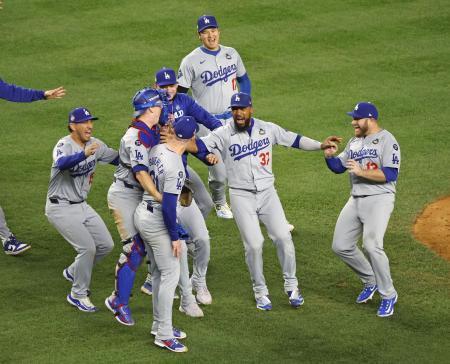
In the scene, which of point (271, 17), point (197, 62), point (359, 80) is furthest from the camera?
point (271, 17)

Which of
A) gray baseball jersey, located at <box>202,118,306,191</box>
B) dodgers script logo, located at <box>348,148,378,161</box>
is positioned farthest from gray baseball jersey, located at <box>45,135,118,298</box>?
dodgers script logo, located at <box>348,148,378,161</box>

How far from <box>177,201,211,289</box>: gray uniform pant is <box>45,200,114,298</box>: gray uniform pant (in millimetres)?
754

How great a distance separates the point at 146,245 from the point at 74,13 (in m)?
10.1

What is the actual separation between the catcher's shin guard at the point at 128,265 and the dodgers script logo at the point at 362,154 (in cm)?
216

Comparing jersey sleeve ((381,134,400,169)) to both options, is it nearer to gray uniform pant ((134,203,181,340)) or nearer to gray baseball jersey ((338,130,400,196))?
gray baseball jersey ((338,130,400,196))

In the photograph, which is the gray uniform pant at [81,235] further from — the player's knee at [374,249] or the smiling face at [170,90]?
the player's knee at [374,249]

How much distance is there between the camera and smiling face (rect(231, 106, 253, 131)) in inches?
370

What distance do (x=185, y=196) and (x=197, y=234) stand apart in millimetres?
401

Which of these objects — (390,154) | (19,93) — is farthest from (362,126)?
(19,93)

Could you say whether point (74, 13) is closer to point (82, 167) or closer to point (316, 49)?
point (316, 49)

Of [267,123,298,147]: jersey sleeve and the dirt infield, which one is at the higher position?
[267,123,298,147]: jersey sleeve

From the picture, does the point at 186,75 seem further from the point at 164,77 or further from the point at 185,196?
the point at 185,196

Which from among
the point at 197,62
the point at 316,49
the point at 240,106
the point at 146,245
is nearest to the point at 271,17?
the point at 316,49

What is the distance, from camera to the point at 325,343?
873cm
